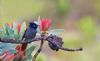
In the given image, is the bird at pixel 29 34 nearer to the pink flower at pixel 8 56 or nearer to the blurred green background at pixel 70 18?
the pink flower at pixel 8 56

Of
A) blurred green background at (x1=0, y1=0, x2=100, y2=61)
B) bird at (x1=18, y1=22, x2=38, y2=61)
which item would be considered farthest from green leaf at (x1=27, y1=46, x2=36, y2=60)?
blurred green background at (x1=0, y1=0, x2=100, y2=61)

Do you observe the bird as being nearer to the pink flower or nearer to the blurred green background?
the pink flower

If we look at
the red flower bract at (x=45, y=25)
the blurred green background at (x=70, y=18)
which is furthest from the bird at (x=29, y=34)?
the blurred green background at (x=70, y=18)

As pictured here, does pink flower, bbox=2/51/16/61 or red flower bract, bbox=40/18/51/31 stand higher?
red flower bract, bbox=40/18/51/31

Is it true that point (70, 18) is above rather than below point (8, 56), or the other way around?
above

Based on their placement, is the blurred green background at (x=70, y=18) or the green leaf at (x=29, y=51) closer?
the green leaf at (x=29, y=51)

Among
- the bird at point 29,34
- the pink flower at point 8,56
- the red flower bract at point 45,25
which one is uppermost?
the red flower bract at point 45,25

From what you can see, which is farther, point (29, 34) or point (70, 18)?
point (70, 18)

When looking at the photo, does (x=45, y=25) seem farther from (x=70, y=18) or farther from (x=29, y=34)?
(x=70, y=18)

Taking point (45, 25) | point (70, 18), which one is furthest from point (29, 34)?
point (70, 18)
